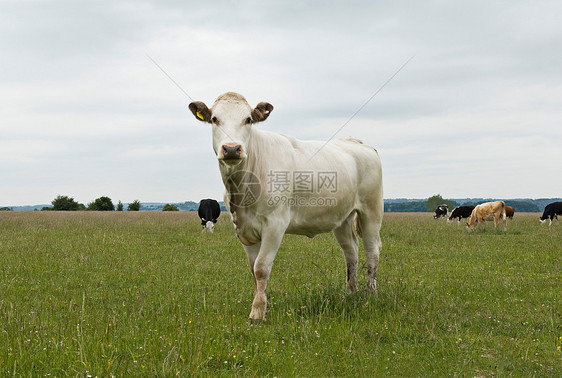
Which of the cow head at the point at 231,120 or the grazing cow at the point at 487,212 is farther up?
the cow head at the point at 231,120

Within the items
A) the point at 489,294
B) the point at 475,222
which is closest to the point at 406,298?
the point at 489,294

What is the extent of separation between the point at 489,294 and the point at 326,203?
135 inches

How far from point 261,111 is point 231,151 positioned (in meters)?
1.11

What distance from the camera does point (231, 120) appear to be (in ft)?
16.8

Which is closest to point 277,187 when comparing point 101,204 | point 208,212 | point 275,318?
point 275,318

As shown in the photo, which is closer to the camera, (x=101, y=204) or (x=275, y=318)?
(x=275, y=318)

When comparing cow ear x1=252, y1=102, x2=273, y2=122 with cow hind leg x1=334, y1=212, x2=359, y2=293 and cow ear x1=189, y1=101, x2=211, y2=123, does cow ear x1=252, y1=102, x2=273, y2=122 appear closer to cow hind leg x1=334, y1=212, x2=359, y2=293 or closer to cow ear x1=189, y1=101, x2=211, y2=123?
cow ear x1=189, y1=101, x2=211, y2=123

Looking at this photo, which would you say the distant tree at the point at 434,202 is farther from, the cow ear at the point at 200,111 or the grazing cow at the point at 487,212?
the cow ear at the point at 200,111

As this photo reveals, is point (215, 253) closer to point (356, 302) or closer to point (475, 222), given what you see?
point (356, 302)

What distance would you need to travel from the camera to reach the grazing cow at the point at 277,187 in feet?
17.2

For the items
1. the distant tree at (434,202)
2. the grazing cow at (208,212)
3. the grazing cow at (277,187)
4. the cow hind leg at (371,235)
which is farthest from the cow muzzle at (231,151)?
the distant tree at (434,202)

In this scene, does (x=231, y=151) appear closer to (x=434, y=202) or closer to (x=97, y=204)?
(x=97, y=204)

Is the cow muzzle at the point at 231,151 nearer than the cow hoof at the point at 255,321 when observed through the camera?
Yes

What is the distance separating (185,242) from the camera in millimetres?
14141
